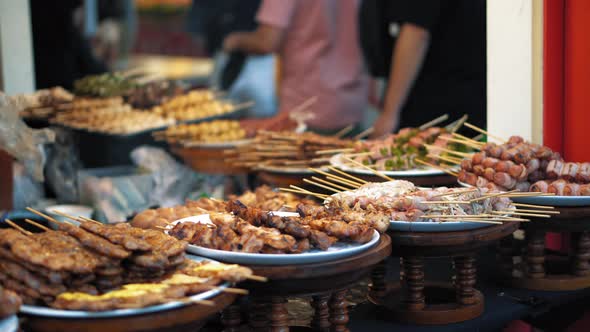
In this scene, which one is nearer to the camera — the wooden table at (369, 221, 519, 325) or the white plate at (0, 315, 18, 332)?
the white plate at (0, 315, 18, 332)

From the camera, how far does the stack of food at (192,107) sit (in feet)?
20.7

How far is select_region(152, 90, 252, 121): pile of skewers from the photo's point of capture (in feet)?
20.7

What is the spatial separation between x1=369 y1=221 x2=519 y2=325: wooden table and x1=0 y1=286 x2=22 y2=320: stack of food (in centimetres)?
155

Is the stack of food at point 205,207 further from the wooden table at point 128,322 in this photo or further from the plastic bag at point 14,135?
the wooden table at point 128,322

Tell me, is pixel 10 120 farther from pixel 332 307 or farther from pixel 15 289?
pixel 332 307

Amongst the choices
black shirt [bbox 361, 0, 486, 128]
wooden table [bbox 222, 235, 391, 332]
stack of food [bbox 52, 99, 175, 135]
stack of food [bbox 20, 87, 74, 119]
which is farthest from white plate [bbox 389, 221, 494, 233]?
stack of food [bbox 20, 87, 74, 119]

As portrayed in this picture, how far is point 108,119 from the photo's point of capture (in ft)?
19.8

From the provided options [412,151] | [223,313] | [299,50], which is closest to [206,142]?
[412,151]

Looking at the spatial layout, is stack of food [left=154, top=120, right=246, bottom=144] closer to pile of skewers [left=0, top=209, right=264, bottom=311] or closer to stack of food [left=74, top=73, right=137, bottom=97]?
stack of food [left=74, top=73, right=137, bottom=97]

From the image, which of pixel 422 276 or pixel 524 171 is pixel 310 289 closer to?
pixel 422 276

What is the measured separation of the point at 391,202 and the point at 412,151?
1.38 m

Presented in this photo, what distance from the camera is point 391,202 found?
→ 305 cm

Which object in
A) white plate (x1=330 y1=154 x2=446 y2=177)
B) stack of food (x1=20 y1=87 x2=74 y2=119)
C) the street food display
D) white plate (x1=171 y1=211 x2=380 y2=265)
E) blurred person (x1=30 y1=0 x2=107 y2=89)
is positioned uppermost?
blurred person (x1=30 y1=0 x2=107 y2=89)

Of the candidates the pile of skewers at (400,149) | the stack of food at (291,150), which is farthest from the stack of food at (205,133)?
the pile of skewers at (400,149)
